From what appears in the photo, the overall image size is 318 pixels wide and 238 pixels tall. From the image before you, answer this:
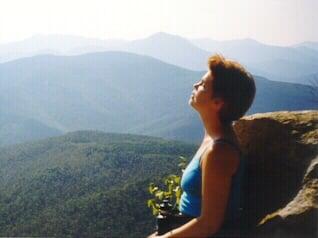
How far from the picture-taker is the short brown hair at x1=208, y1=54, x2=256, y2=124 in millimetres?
2445

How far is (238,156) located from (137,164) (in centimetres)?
7969

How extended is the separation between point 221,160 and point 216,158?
0.02m

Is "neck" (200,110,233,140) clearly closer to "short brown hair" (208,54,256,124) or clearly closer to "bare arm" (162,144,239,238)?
"short brown hair" (208,54,256,124)

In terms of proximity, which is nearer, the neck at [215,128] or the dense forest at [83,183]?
the neck at [215,128]

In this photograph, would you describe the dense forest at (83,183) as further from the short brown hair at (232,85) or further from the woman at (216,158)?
the short brown hair at (232,85)

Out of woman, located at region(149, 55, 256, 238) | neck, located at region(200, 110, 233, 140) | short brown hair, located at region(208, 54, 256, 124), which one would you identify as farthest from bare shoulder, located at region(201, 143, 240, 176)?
short brown hair, located at region(208, 54, 256, 124)

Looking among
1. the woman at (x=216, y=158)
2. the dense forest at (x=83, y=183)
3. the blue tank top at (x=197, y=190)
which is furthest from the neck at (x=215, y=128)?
the dense forest at (x=83, y=183)

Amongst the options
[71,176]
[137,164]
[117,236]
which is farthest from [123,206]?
[71,176]

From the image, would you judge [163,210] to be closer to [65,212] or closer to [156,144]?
[65,212]

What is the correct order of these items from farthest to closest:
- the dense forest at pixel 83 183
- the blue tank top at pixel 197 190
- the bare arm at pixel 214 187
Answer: the dense forest at pixel 83 183 < the blue tank top at pixel 197 190 < the bare arm at pixel 214 187

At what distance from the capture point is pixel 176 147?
87125 millimetres

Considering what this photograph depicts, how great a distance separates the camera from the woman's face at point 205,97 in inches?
99.7

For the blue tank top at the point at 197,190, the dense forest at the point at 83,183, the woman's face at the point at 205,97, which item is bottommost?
the dense forest at the point at 83,183

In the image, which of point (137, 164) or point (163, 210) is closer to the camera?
point (163, 210)
